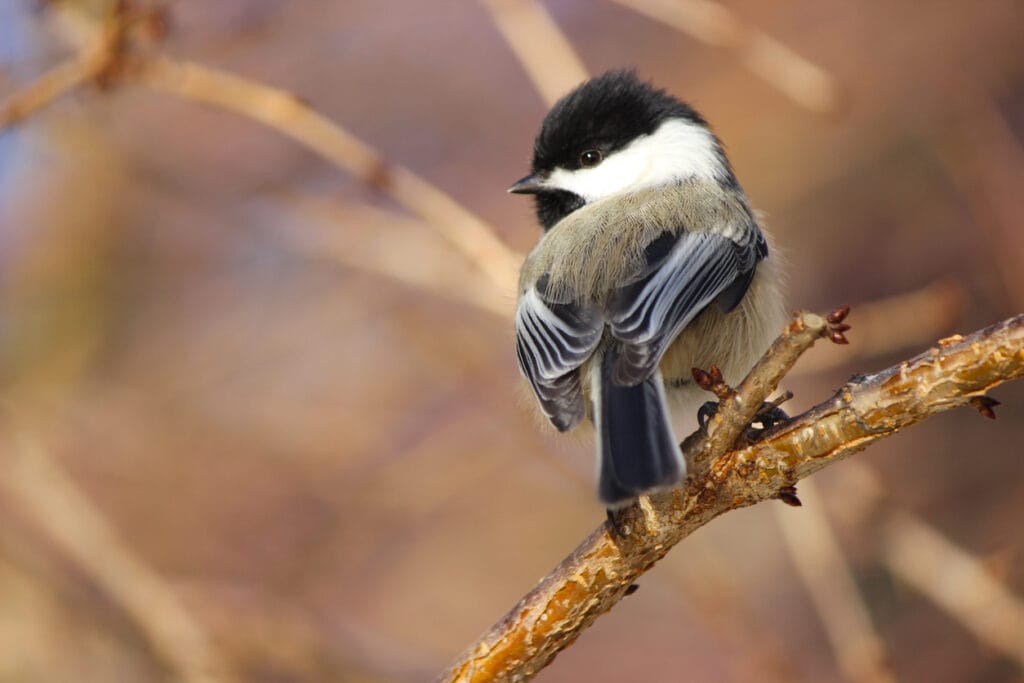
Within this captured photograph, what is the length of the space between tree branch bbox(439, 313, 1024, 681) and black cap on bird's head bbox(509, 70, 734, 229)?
1049mm

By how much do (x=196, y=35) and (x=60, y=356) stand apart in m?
1.30

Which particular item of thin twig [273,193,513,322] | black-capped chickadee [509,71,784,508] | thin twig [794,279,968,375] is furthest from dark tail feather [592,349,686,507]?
thin twig [794,279,968,375]

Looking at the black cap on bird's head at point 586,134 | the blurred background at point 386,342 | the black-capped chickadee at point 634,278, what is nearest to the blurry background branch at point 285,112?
the black-capped chickadee at point 634,278

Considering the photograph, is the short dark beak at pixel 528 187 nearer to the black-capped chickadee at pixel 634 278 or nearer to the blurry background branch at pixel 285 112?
the black-capped chickadee at pixel 634 278

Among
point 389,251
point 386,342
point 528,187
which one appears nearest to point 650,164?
point 528,187

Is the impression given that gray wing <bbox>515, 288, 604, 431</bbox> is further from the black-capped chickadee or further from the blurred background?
the blurred background

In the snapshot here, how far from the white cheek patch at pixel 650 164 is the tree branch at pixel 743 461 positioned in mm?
996

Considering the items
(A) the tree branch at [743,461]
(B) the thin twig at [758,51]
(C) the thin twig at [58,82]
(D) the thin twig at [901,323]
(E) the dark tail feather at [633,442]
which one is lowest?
(A) the tree branch at [743,461]

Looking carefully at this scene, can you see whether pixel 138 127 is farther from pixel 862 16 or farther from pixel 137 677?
pixel 862 16

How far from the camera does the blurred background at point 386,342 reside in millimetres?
3176

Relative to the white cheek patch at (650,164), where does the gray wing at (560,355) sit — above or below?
below

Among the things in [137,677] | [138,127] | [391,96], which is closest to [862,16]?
[391,96]

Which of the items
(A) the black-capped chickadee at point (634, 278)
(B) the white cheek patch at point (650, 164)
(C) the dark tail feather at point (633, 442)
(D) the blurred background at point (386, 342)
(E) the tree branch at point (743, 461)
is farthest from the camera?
(D) the blurred background at point (386, 342)

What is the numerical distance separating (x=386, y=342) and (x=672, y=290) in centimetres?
255
